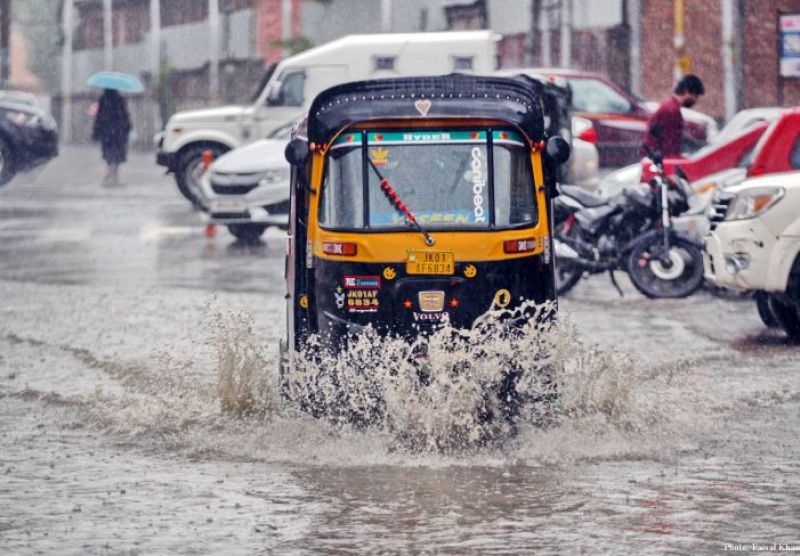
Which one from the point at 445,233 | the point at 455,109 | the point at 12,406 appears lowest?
the point at 12,406

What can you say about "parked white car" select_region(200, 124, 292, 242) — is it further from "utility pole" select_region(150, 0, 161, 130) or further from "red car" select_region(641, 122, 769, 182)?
"utility pole" select_region(150, 0, 161, 130)

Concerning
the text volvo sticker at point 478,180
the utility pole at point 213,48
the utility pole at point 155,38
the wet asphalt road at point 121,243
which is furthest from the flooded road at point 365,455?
the utility pole at point 155,38

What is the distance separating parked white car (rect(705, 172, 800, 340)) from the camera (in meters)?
14.5

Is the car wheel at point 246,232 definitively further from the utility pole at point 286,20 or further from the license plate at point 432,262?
the utility pole at point 286,20

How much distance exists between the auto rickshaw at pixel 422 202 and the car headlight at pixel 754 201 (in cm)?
414

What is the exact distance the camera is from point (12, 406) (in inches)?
472

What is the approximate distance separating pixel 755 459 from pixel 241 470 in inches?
105

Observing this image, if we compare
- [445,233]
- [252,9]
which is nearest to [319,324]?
[445,233]

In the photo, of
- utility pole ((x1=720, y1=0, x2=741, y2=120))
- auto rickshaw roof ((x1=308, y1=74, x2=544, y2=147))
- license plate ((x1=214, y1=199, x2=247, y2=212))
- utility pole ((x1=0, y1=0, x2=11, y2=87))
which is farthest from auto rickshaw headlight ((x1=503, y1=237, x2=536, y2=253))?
utility pole ((x1=0, y1=0, x2=11, y2=87))

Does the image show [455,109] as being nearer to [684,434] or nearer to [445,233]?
[445,233]

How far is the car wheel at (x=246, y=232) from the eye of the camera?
939 inches

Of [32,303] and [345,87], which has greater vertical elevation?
[345,87]

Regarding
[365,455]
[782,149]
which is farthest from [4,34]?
[365,455]

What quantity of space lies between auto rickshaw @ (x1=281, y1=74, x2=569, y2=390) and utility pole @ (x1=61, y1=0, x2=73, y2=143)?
205ft
